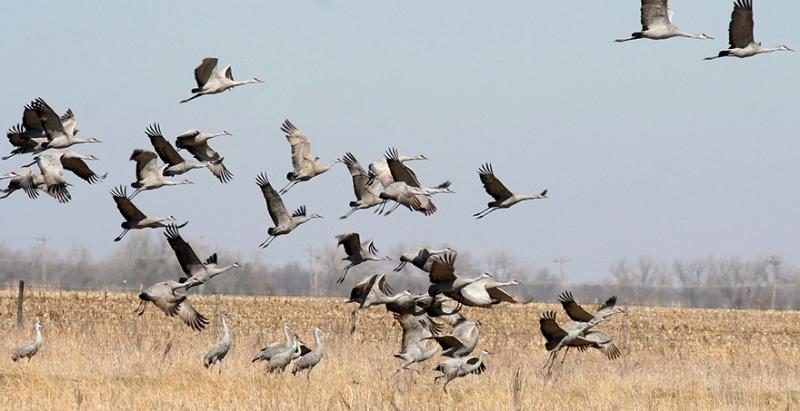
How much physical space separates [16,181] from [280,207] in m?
3.23

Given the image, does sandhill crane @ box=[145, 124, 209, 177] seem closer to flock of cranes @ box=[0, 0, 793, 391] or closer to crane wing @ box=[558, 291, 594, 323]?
flock of cranes @ box=[0, 0, 793, 391]

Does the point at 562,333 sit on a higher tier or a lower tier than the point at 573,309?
lower

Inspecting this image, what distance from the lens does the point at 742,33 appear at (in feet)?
47.1

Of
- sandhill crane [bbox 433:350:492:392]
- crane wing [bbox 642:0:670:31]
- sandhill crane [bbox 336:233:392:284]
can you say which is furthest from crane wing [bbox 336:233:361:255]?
crane wing [bbox 642:0:670:31]

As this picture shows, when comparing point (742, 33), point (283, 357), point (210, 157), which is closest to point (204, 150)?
point (210, 157)

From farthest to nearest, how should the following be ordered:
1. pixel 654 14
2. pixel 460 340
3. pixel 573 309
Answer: pixel 654 14
pixel 573 309
pixel 460 340

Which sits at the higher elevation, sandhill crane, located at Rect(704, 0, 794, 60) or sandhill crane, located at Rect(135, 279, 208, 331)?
sandhill crane, located at Rect(704, 0, 794, 60)

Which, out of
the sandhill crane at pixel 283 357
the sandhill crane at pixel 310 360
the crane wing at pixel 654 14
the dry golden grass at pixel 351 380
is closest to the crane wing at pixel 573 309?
the dry golden grass at pixel 351 380

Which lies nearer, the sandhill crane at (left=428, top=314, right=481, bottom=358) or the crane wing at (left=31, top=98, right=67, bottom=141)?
the sandhill crane at (left=428, top=314, right=481, bottom=358)

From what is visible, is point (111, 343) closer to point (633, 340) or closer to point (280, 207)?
point (280, 207)

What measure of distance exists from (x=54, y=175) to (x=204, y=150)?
85.1 inches

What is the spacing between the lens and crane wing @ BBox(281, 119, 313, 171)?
1720 cm

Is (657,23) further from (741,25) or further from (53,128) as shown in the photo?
(53,128)

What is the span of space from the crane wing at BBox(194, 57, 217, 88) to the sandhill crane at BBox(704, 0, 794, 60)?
6326 millimetres
